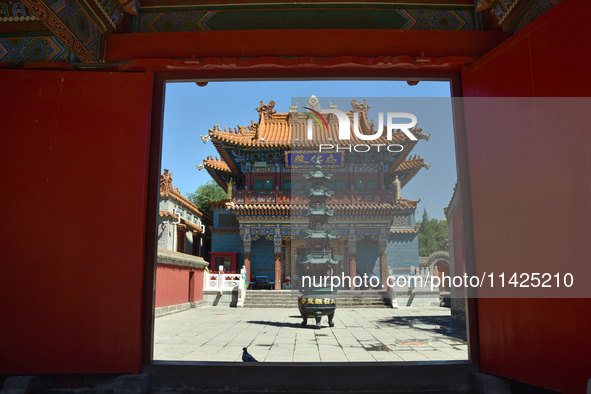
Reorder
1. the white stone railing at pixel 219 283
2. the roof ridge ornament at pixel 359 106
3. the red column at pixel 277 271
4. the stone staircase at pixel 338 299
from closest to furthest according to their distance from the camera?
the stone staircase at pixel 338 299 → the white stone railing at pixel 219 283 → the red column at pixel 277 271 → the roof ridge ornament at pixel 359 106

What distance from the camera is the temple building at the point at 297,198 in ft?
57.4

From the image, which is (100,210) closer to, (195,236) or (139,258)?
(139,258)

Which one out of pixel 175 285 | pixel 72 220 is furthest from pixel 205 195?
pixel 72 220

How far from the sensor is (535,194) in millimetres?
2758

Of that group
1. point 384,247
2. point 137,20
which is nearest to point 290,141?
point 384,247

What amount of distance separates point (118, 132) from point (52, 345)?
158 centimetres

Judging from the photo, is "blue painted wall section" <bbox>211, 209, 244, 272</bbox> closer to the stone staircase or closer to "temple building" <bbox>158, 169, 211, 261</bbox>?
"temple building" <bbox>158, 169, 211, 261</bbox>

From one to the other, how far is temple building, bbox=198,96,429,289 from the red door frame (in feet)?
43.6

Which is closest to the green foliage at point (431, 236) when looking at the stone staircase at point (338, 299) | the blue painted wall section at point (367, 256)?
the blue painted wall section at point (367, 256)

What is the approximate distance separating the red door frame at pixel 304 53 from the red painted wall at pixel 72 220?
0.24 meters

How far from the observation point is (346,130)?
779 inches

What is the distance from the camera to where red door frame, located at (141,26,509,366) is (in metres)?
3.43

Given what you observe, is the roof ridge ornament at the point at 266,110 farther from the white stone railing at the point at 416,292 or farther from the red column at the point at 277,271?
the white stone railing at the point at 416,292

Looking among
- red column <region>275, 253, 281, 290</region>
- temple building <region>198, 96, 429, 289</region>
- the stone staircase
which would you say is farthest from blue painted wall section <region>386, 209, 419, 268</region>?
red column <region>275, 253, 281, 290</region>
